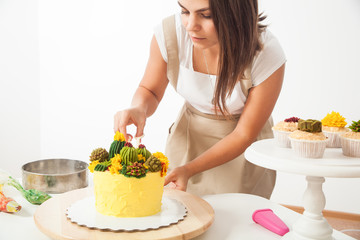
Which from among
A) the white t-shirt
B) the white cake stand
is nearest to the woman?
the white t-shirt

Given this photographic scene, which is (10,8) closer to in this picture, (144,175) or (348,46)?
(348,46)

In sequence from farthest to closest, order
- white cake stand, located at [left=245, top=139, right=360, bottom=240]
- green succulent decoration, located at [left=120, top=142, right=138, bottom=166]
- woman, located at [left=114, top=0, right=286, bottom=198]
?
woman, located at [left=114, top=0, right=286, bottom=198] < green succulent decoration, located at [left=120, top=142, right=138, bottom=166] < white cake stand, located at [left=245, top=139, right=360, bottom=240]

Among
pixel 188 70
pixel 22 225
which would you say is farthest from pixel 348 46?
pixel 22 225

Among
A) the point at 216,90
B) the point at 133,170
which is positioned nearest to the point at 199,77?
the point at 216,90

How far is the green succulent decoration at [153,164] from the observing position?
1116 mm

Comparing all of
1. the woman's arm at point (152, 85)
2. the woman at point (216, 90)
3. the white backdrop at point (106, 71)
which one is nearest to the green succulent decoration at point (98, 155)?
the woman at point (216, 90)

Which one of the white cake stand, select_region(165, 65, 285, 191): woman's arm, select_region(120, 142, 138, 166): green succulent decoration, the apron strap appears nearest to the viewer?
the white cake stand

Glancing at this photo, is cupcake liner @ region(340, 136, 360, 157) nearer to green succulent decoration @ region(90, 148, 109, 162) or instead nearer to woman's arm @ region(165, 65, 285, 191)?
woman's arm @ region(165, 65, 285, 191)

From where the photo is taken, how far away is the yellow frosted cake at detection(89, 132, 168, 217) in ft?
3.63

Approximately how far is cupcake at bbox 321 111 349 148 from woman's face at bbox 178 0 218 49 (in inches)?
17.6

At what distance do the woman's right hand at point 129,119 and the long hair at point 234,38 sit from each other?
0.90 ft

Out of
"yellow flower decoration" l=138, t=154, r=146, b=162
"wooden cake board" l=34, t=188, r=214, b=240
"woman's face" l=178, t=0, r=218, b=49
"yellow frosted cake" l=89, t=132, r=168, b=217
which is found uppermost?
"woman's face" l=178, t=0, r=218, b=49

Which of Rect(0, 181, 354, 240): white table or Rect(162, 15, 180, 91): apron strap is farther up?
Rect(162, 15, 180, 91): apron strap

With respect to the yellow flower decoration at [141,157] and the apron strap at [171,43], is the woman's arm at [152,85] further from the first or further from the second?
the yellow flower decoration at [141,157]
